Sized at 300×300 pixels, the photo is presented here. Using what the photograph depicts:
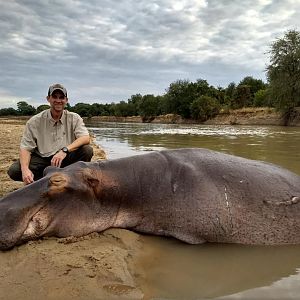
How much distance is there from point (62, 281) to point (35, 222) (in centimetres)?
85

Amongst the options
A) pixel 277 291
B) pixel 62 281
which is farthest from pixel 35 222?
pixel 277 291

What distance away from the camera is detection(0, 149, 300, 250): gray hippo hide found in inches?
143

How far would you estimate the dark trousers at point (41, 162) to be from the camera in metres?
5.59

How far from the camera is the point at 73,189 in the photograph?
3.64m

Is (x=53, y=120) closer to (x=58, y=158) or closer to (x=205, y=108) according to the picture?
(x=58, y=158)

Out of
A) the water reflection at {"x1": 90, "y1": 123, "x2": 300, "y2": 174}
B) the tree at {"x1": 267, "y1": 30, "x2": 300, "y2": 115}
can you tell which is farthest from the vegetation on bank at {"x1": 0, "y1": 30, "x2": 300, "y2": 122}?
the water reflection at {"x1": 90, "y1": 123, "x2": 300, "y2": 174}

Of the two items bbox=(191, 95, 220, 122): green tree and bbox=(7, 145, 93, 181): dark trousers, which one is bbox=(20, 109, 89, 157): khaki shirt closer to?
bbox=(7, 145, 93, 181): dark trousers

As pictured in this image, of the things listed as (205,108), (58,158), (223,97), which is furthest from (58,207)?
(223,97)

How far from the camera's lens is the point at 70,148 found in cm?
542

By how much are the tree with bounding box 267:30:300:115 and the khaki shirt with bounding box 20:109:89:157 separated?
47442 millimetres

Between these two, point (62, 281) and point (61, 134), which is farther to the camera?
point (61, 134)

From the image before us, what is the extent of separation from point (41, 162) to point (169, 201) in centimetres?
242

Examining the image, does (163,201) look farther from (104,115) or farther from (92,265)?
(104,115)

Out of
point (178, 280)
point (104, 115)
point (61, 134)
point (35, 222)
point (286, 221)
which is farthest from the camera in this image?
point (104, 115)
